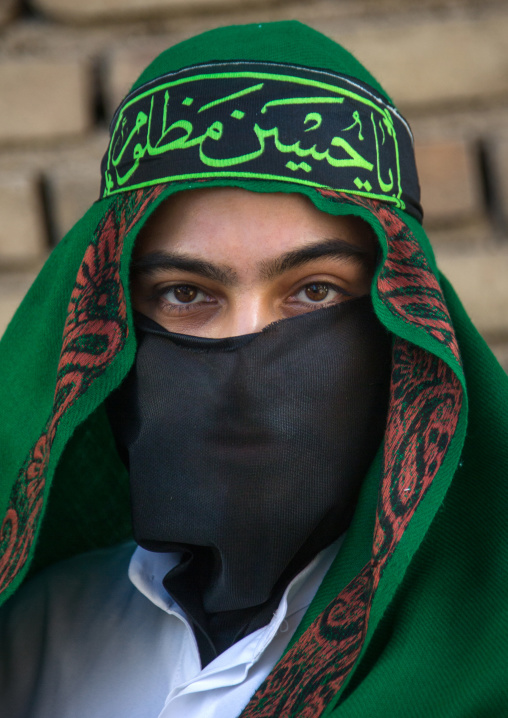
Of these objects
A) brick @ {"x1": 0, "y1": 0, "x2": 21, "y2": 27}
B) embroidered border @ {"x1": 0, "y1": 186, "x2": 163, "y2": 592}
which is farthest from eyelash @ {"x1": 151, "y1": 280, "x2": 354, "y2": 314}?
brick @ {"x1": 0, "y1": 0, "x2": 21, "y2": 27}

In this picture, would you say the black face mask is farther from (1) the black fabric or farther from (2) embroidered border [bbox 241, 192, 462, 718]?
(1) the black fabric

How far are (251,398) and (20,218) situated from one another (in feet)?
3.25

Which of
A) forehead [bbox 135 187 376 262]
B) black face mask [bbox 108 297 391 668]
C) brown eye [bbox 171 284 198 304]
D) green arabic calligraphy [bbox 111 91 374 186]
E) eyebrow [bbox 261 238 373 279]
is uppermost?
green arabic calligraphy [bbox 111 91 374 186]

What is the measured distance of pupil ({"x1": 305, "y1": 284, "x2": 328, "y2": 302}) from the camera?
1.32 m

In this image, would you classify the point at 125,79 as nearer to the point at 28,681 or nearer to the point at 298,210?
the point at 298,210

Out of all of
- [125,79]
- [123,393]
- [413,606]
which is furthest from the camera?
[125,79]

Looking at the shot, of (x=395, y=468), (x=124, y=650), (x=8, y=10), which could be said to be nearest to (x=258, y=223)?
(x=395, y=468)

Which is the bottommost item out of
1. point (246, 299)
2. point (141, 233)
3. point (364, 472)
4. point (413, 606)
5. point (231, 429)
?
point (413, 606)

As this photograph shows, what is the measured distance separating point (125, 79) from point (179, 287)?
30.0 inches

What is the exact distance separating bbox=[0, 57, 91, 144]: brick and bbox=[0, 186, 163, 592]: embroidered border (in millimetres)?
723

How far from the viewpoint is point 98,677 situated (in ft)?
4.24

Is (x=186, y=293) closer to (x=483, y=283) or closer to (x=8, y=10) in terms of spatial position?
(x=483, y=283)

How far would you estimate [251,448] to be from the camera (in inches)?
47.4

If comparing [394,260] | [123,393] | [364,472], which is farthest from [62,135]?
[364,472]
